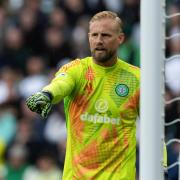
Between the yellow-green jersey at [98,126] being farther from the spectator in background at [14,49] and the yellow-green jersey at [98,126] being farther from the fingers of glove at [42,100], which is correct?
the spectator in background at [14,49]

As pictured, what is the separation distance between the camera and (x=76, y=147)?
264 inches

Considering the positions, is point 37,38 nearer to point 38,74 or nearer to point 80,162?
point 38,74

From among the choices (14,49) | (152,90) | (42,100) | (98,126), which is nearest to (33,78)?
(14,49)

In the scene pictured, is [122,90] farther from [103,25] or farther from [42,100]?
[42,100]

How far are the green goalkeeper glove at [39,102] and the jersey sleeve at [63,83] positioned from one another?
15 centimetres

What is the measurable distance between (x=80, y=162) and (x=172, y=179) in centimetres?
102

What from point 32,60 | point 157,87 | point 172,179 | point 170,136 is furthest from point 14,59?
point 157,87

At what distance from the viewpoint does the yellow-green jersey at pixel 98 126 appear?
6.65m

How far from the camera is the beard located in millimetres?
6605

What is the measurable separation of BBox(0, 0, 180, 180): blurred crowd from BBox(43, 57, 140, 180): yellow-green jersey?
3807 millimetres

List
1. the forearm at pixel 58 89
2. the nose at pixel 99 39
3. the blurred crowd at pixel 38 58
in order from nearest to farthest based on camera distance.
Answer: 1. the forearm at pixel 58 89
2. the nose at pixel 99 39
3. the blurred crowd at pixel 38 58

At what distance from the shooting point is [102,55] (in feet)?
21.7

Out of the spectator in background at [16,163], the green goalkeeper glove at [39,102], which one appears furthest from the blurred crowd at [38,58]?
the green goalkeeper glove at [39,102]

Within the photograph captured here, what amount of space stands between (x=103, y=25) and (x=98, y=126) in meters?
0.78
